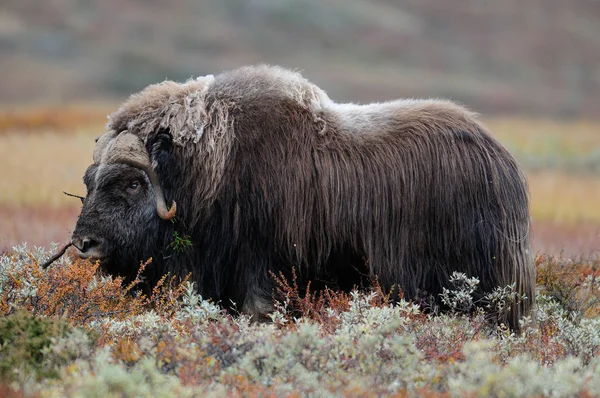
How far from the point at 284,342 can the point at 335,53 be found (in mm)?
42848

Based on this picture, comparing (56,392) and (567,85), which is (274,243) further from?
(567,85)

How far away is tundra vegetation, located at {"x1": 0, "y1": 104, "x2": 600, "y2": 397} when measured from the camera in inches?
123

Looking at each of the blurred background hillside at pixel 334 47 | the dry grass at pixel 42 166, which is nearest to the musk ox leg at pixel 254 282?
the dry grass at pixel 42 166

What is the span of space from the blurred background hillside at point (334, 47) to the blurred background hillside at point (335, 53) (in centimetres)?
9

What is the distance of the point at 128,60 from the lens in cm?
4066

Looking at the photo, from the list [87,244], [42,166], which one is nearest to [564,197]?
[42,166]

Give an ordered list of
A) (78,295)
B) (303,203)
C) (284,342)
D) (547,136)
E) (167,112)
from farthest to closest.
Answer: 1. (547,136)
2. (167,112)
3. (303,203)
4. (78,295)
5. (284,342)

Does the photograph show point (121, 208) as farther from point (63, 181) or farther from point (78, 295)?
point (63, 181)

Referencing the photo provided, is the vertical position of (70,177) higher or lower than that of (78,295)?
lower

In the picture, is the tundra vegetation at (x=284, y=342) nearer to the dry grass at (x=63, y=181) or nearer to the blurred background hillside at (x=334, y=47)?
the dry grass at (x=63, y=181)

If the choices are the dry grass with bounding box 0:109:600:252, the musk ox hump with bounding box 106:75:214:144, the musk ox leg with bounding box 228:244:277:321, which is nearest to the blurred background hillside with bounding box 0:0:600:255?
the dry grass with bounding box 0:109:600:252

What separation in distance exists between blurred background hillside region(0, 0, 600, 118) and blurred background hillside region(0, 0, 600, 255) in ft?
0.29

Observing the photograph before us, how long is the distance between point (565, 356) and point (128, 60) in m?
38.5

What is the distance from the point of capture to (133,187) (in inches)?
187
